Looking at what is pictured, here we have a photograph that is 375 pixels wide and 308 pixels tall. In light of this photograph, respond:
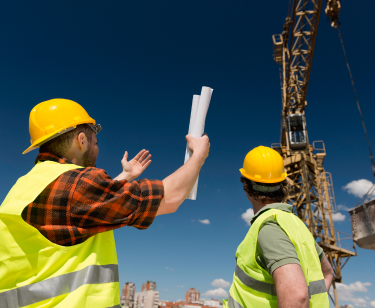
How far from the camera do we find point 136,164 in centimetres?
266

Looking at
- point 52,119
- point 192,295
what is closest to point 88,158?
point 52,119

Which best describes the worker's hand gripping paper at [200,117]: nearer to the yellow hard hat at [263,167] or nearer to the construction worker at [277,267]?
the construction worker at [277,267]

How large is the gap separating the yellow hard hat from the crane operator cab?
1504 cm

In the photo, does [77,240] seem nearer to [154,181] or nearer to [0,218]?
[0,218]

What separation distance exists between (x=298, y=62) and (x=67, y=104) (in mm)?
20795

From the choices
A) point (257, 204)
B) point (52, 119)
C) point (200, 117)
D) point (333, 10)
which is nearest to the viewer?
point (52, 119)

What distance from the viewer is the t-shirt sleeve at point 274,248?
5.57 feet

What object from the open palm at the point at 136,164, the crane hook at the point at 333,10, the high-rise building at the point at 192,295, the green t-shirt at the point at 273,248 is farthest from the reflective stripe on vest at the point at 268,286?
the high-rise building at the point at 192,295

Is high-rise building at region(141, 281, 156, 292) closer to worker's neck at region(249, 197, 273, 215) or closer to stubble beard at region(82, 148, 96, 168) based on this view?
worker's neck at region(249, 197, 273, 215)

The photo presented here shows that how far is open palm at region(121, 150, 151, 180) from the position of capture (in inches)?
102

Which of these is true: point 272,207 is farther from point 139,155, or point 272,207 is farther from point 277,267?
point 139,155

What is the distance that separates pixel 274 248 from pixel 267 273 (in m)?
0.23

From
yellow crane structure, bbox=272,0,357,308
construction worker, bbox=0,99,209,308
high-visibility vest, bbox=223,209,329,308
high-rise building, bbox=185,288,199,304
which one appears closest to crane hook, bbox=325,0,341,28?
yellow crane structure, bbox=272,0,357,308

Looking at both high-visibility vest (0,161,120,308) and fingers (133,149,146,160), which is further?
fingers (133,149,146,160)
